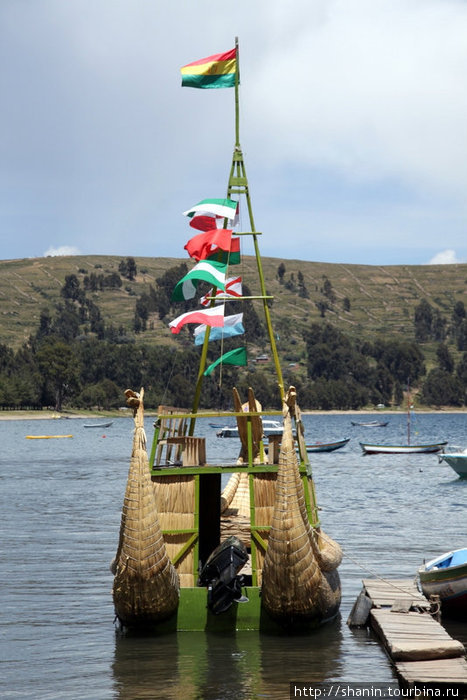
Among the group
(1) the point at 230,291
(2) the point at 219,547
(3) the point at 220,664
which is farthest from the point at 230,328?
(3) the point at 220,664

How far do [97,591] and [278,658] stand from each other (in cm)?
997

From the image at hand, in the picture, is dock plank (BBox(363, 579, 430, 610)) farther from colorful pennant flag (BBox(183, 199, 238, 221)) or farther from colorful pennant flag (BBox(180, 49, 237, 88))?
colorful pennant flag (BBox(180, 49, 237, 88))

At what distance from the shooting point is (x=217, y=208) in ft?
71.7

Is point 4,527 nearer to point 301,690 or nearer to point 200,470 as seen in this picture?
point 200,470

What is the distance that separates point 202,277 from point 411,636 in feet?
28.2

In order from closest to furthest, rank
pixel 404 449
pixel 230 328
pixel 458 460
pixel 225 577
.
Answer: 1. pixel 225 577
2. pixel 230 328
3. pixel 458 460
4. pixel 404 449

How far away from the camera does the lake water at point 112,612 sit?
17938 mm

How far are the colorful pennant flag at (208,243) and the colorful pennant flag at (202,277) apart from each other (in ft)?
1.45

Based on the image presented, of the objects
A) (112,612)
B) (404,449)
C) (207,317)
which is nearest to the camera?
(207,317)

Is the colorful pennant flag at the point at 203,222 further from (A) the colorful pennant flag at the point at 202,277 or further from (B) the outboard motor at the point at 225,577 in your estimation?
(B) the outboard motor at the point at 225,577

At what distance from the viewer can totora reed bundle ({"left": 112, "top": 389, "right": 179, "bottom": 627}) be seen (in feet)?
59.9

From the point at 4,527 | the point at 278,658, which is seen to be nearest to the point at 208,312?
the point at 278,658

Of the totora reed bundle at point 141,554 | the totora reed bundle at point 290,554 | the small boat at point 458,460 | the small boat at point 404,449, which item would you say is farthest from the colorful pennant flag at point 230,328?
the small boat at point 404,449

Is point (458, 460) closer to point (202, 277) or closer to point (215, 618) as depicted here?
point (202, 277)
